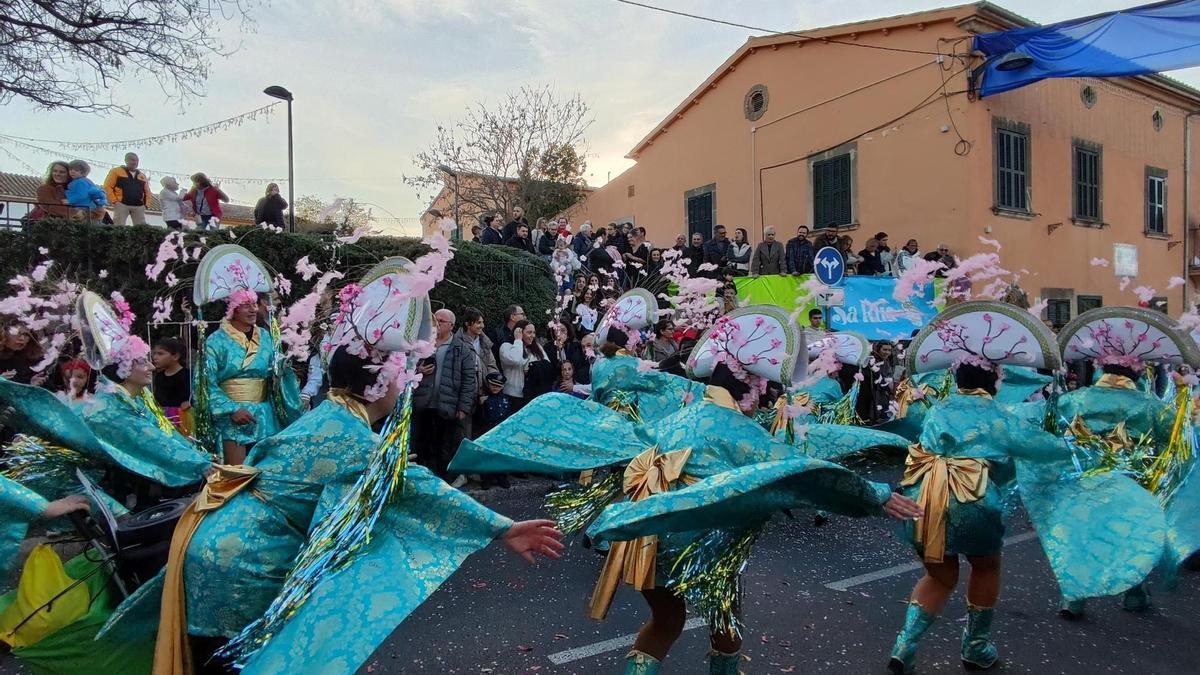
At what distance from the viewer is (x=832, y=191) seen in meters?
17.0

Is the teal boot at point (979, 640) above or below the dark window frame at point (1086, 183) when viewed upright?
below

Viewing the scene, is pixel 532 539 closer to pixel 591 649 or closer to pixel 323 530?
pixel 323 530

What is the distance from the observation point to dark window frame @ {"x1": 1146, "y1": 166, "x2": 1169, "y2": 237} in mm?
19344

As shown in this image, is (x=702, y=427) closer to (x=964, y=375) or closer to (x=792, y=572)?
(x=964, y=375)

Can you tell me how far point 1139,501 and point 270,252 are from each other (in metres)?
8.72

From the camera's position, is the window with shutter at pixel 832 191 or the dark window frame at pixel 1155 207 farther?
the dark window frame at pixel 1155 207

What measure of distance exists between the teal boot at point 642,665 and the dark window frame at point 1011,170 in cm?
1492

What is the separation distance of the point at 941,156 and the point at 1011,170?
1.83 metres

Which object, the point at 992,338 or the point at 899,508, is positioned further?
the point at 992,338

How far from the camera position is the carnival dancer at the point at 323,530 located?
231 cm

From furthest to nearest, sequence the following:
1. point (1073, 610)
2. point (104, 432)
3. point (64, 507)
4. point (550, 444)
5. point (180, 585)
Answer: point (1073, 610) < point (550, 444) < point (104, 432) < point (64, 507) < point (180, 585)

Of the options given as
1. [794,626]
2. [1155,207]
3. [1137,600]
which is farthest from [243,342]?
[1155,207]

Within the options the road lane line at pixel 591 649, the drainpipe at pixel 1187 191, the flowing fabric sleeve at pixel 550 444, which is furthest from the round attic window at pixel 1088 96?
the flowing fabric sleeve at pixel 550 444

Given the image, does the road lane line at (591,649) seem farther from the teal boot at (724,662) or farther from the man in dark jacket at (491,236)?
the man in dark jacket at (491,236)
